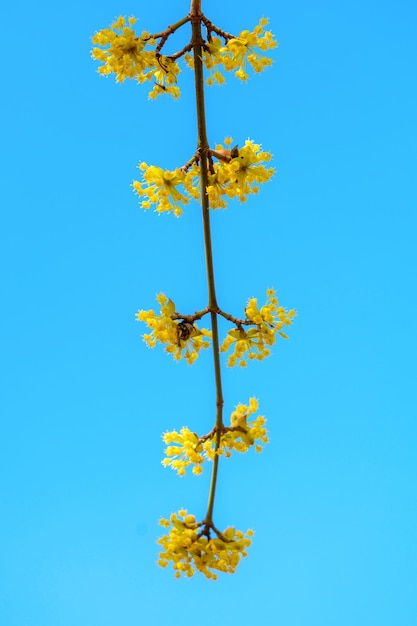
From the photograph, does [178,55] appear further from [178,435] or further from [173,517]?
[173,517]

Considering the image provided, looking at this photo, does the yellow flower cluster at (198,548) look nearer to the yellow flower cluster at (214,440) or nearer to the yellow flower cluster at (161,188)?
the yellow flower cluster at (214,440)

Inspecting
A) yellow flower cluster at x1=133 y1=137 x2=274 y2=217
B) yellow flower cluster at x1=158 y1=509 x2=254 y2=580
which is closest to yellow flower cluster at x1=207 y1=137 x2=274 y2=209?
yellow flower cluster at x1=133 y1=137 x2=274 y2=217

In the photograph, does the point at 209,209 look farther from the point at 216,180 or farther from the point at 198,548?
the point at 198,548

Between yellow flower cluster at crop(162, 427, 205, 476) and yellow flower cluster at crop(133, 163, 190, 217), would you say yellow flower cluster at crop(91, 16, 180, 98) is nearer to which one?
yellow flower cluster at crop(133, 163, 190, 217)

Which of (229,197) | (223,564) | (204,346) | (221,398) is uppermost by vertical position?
(229,197)

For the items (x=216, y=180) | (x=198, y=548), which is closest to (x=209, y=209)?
(x=216, y=180)

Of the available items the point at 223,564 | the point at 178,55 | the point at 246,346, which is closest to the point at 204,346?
the point at 246,346
